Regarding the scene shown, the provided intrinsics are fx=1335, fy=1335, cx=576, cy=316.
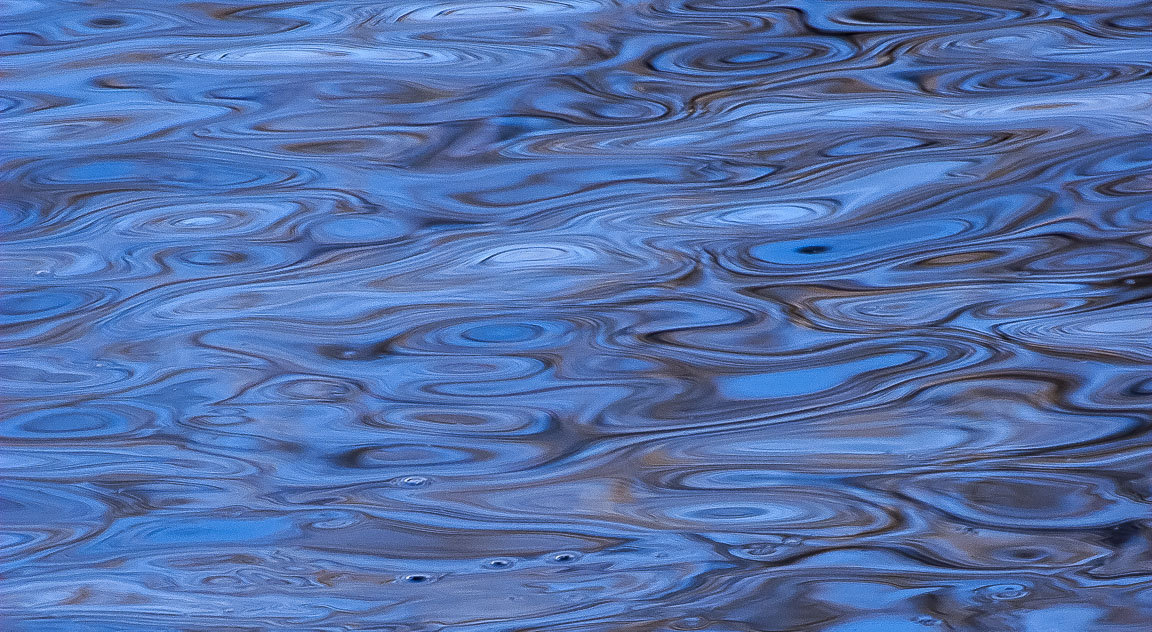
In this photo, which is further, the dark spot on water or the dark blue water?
the dark spot on water

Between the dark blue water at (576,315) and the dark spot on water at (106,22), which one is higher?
the dark spot on water at (106,22)

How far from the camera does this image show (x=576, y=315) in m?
1.57

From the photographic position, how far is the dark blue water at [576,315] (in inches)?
46.8

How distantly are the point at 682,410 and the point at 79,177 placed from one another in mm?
976

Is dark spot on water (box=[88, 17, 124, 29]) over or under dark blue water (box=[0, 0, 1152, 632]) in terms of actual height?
over

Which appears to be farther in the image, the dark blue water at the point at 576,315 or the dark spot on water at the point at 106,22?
the dark spot on water at the point at 106,22

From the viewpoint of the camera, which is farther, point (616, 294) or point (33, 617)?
point (616, 294)

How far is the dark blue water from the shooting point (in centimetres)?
119

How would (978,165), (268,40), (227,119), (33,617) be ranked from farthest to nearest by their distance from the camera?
(268,40) < (227,119) < (978,165) < (33,617)

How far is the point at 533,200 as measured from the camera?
71.4 inches

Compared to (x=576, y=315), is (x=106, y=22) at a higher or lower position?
higher

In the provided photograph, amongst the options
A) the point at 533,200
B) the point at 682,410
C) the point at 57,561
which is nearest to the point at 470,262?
the point at 533,200

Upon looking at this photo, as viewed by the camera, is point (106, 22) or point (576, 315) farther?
point (106, 22)

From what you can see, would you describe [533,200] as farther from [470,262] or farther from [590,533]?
[590,533]
